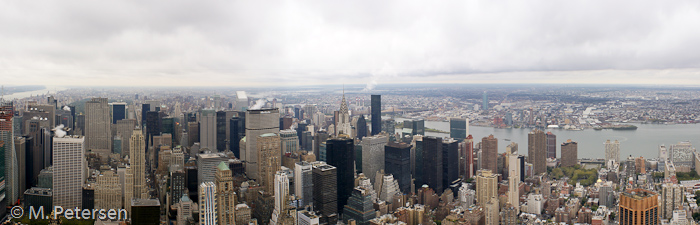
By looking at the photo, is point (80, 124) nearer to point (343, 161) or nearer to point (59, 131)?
point (59, 131)

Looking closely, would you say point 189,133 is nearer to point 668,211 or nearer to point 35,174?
point 35,174

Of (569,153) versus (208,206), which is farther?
(569,153)

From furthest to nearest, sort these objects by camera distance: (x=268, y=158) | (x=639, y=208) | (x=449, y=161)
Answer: (x=449, y=161)
(x=268, y=158)
(x=639, y=208)

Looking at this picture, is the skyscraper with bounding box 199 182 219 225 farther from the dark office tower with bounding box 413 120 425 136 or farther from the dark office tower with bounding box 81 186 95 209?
the dark office tower with bounding box 413 120 425 136

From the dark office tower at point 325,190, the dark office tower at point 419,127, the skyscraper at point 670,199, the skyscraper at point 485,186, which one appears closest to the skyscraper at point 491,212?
the skyscraper at point 485,186

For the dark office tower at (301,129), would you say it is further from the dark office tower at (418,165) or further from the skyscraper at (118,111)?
the skyscraper at (118,111)

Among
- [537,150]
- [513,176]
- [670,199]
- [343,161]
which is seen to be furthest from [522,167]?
[343,161]

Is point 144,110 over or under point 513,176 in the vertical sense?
over
